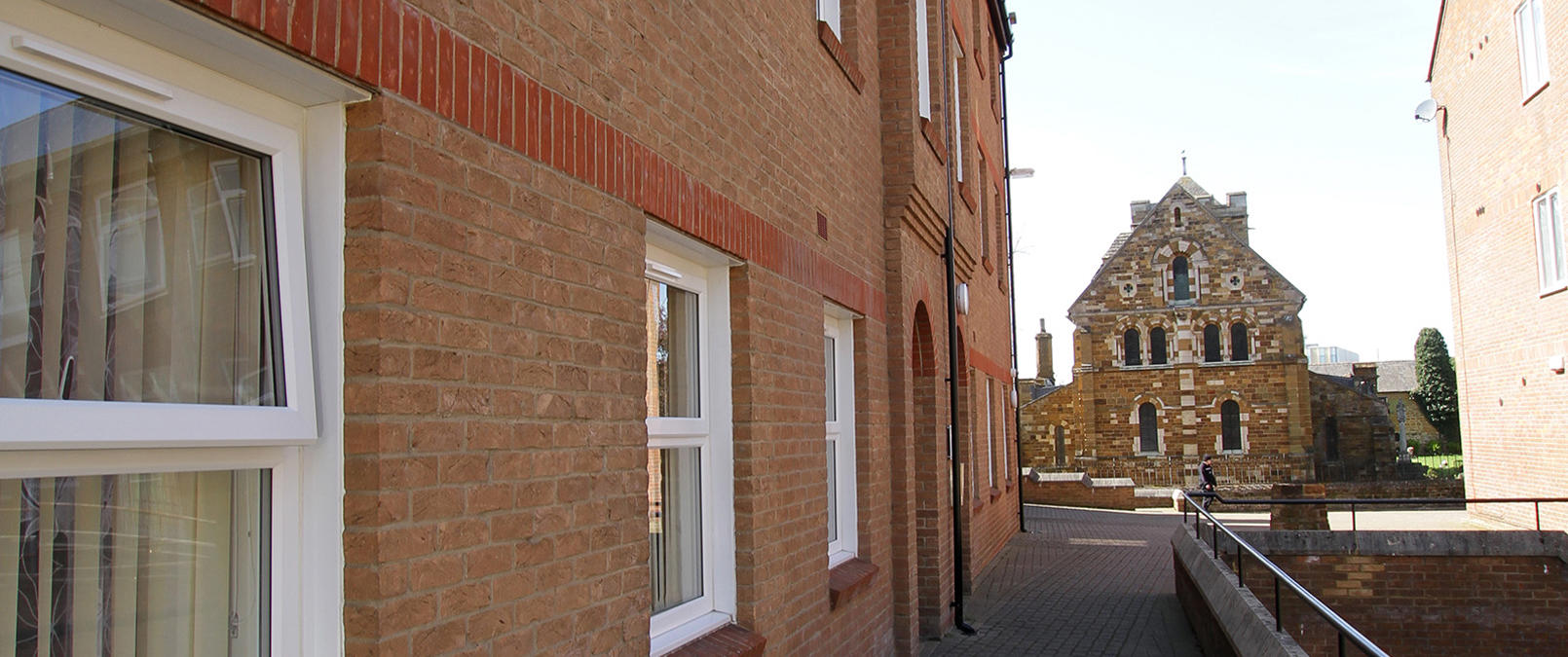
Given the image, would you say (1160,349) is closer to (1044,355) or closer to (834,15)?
(1044,355)

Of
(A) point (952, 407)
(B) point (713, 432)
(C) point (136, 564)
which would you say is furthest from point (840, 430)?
(C) point (136, 564)

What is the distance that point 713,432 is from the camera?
4879mm

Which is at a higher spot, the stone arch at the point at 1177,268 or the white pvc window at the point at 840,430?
the stone arch at the point at 1177,268

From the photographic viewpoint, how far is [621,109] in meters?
3.69

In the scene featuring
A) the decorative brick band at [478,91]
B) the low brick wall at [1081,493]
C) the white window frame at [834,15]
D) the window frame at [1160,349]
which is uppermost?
the white window frame at [834,15]

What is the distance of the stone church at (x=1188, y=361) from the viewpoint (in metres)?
42.1

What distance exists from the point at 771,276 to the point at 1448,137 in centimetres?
2284

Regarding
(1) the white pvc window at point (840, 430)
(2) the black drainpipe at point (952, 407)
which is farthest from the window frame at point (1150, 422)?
(1) the white pvc window at point (840, 430)

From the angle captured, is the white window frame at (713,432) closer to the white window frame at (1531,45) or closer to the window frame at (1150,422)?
the white window frame at (1531,45)

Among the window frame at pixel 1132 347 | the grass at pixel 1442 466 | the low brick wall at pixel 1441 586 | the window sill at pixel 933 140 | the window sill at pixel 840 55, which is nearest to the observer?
the window sill at pixel 840 55

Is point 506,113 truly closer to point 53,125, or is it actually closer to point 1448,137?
point 53,125

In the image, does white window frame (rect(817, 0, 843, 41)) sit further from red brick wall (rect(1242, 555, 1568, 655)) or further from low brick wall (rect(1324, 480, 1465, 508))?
low brick wall (rect(1324, 480, 1465, 508))

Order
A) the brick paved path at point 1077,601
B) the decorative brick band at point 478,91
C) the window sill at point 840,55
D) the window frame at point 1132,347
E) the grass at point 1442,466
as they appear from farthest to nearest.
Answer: the window frame at point 1132,347
the grass at point 1442,466
the brick paved path at point 1077,601
the window sill at point 840,55
the decorative brick band at point 478,91

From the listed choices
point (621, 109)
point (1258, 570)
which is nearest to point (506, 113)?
point (621, 109)
